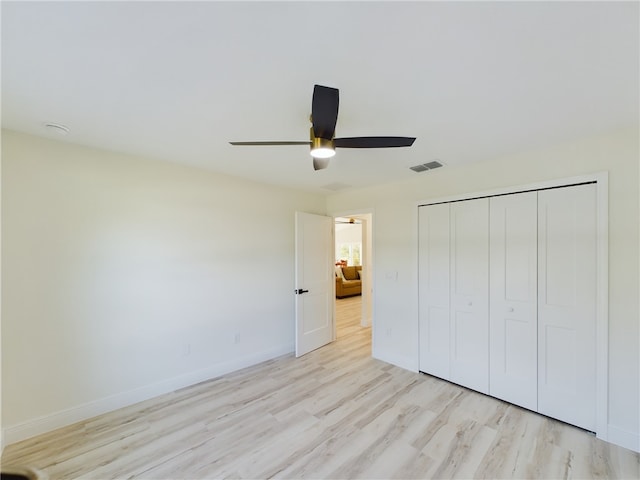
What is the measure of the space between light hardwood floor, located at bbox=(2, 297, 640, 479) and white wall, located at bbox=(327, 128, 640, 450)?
19.3 inches

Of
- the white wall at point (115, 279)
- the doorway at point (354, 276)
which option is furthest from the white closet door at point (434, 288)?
the white wall at point (115, 279)

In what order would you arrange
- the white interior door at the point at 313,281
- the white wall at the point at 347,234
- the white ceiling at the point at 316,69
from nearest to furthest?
the white ceiling at the point at 316,69 < the white interior door at the point at 313,281 < the white wall at the point at 347,234

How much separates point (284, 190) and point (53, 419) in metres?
3.29

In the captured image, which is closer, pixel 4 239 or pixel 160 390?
pixel 4 239

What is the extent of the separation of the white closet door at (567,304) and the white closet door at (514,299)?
0.07 metres

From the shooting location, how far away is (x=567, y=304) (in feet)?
7.88

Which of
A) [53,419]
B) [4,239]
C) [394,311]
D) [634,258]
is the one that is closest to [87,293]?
[4,239]

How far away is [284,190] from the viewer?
13.3 feet

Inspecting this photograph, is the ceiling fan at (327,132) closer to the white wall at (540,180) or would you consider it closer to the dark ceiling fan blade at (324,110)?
the dark ceiling fan blade at (324,110)

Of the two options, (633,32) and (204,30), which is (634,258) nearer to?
(633,32)

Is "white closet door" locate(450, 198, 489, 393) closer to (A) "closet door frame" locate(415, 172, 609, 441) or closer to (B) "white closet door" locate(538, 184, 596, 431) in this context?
(B) "white closet door" locate(538, 184, 596, 431)

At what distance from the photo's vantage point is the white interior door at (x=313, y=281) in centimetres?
395

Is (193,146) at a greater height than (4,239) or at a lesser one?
greater

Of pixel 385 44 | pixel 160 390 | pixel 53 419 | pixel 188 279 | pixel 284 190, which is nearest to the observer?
pixel 385 44
